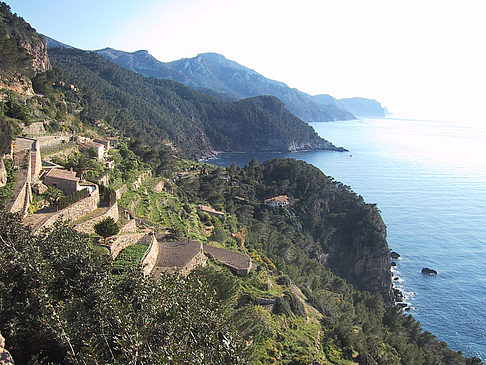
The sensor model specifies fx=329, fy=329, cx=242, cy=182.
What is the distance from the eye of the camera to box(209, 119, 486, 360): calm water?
4219 centimetres

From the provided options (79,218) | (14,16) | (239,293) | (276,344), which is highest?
(14,16)

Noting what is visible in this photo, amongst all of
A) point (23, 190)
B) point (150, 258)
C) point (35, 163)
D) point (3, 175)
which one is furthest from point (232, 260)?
point (3, 175)

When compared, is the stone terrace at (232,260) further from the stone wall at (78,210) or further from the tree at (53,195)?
the tree at (53,195)

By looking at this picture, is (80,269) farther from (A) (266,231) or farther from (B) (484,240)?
(B) (484,240)

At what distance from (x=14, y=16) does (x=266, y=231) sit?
197 feet

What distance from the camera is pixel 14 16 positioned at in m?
60.3

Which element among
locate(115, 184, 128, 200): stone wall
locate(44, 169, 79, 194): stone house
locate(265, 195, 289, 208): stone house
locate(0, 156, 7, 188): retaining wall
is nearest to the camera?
locate(0, 156, 7, 188): retaining wall

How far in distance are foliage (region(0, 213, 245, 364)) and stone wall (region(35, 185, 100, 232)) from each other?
4.88 meters

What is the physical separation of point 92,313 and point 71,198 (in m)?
10.3

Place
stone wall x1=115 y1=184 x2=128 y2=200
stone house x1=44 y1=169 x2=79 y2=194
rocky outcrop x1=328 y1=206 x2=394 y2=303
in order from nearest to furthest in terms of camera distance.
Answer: stone house x1=44 y1=169 x2=79 y2=194, stone wall x1=115 y1=184 x2=128 y2=200, rocky outcrop x1=328 y1=206 x2=394 y2=303

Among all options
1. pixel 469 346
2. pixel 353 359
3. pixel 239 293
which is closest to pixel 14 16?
pixel 239 293

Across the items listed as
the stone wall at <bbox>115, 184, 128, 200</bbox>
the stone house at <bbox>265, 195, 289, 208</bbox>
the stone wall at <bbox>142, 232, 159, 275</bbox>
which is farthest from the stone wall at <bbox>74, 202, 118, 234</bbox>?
the stone house at <bbox>265, 195, 289, 208</bbox>

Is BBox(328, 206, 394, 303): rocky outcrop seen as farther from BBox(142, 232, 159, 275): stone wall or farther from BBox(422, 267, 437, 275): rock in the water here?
BBox(142, 232, 159, 275): stone wall

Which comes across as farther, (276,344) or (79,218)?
(79,218)
